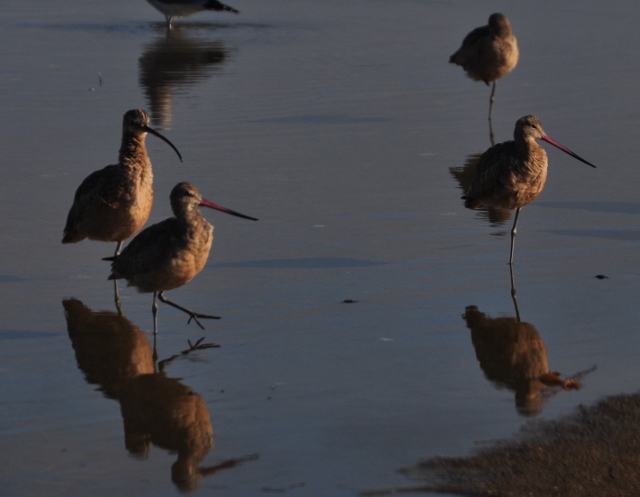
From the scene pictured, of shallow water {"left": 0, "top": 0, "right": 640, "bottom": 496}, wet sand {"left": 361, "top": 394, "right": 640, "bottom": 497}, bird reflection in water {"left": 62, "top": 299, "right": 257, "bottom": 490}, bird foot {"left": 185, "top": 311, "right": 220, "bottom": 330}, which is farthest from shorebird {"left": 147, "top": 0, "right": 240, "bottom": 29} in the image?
wet sand {"left": 361, "top": 394, "right": 640, "bottom": 497}

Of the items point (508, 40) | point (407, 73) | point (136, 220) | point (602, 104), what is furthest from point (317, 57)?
point (136, 220)

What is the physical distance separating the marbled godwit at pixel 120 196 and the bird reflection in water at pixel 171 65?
4.65 meters

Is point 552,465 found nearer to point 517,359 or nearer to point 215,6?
point 517,359

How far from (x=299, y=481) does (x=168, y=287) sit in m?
2.32

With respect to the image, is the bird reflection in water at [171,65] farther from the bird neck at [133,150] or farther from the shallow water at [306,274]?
the bird neck at [133,150]

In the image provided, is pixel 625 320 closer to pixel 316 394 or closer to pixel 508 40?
pixel 316 394

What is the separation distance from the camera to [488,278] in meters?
7.89

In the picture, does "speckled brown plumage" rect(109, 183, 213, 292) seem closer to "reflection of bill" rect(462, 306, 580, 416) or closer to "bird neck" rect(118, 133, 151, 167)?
"bird neck" rect(118, 133, 151, 167)

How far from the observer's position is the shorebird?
858 inches

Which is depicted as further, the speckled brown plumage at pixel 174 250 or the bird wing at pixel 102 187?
the bird wing at pixel 102 187

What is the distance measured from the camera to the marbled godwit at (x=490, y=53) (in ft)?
48.2

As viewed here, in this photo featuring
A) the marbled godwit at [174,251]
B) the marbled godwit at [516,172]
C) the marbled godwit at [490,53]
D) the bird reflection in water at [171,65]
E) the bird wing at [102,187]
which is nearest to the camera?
the marbled godwit at [174,251]

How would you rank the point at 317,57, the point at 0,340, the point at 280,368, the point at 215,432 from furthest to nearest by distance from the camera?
the point at 317,57, the point at 0,340, the point at 280,368, the point at 215,432

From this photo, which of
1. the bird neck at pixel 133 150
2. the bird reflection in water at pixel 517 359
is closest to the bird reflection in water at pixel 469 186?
the bird reflection in water at pixel 517 359
